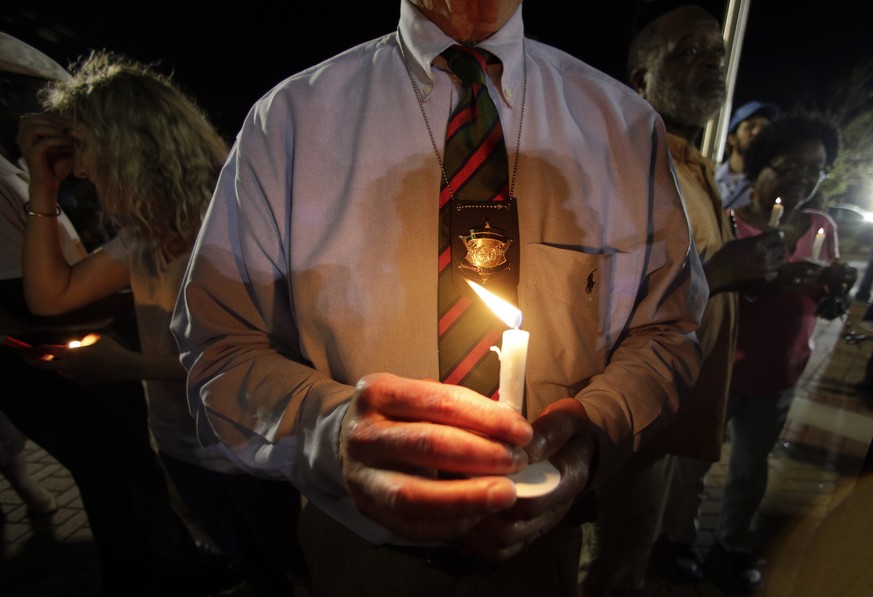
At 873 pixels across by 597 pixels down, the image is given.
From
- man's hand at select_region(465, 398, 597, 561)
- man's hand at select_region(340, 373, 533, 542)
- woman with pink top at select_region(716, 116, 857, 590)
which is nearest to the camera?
man's hand at select_region(340, 373, 533, 542)

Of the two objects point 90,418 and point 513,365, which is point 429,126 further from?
point 90,418

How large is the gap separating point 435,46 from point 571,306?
81 cm

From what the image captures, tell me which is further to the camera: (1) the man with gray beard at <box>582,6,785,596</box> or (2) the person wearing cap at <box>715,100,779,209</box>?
(2) the person wearing cap at <box>715,100,779,209</box>

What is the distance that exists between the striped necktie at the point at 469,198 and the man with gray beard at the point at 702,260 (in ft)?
4.77

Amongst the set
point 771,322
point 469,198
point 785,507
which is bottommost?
point 785,507

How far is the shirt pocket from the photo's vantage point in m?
1.24

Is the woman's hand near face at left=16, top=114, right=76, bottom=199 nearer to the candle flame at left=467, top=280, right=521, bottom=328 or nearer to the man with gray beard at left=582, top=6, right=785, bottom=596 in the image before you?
the candle flame at left=467, top=280, right=521, bottom=328

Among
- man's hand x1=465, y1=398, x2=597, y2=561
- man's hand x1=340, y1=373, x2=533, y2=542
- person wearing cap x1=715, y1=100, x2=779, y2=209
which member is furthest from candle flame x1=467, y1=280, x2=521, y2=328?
person wearing cap x1=715, y1=100, x2=779, y2=209

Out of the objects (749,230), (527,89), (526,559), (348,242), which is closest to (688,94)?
(749,230)

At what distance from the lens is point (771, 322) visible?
9.48ft

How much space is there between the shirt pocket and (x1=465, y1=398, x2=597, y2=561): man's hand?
24 cm

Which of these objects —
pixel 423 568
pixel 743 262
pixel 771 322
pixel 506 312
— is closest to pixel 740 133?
pixel 771 322

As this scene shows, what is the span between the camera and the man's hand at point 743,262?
2215 mm

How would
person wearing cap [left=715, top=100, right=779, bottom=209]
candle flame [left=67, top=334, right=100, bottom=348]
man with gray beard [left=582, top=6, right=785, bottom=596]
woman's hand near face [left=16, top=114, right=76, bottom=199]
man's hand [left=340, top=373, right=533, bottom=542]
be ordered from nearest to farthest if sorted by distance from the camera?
1. man's hand [left=340, top=373, right=533, bottom=542]
2. woman's hand near face [left=16, top=114, right=76, bottom=199]
3. candle flame [left=67, top=334, right=100, bottom=348]
4. man with gray beard [left=582, top=6, right=785, bottom=596]
5. person wearing cap [left=715, top=100, right=779, bottom=209]
